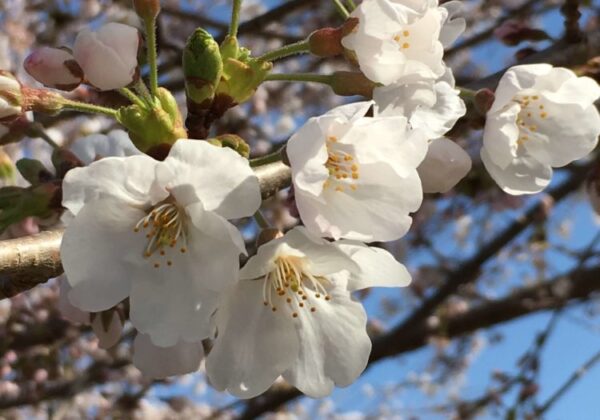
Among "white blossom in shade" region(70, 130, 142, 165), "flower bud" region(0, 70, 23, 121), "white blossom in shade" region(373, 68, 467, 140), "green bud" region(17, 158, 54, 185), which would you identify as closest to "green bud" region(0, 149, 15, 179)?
"white blossom in shade" region(70, 130, 142, 165)

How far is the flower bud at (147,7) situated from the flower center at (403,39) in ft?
1.47

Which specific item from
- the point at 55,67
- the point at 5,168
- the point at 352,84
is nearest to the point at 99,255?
the point at 55,67

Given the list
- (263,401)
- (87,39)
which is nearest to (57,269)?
(87,39)

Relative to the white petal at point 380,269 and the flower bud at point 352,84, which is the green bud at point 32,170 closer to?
the flower bud at point 352,84

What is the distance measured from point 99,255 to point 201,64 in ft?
1.15

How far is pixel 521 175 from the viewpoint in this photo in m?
1.54

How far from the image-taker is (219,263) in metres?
1.09

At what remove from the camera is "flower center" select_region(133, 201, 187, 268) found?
3.93 ft

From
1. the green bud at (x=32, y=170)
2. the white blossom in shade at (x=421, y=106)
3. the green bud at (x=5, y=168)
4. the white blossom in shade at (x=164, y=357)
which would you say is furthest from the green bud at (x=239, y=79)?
the green bud at (x=5, y=168)

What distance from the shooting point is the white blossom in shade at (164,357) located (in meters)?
1.37

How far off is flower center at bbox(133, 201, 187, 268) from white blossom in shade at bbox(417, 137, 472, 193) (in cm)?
44

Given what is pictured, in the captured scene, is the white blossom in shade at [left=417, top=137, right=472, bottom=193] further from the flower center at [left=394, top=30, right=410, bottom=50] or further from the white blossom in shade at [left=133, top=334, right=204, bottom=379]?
the white blossom in shade at [left=133, top=334, right=204, bottom=379]

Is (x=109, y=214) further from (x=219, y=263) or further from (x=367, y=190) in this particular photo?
(x=367, y=190)

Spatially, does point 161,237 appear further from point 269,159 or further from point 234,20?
point 234,20
